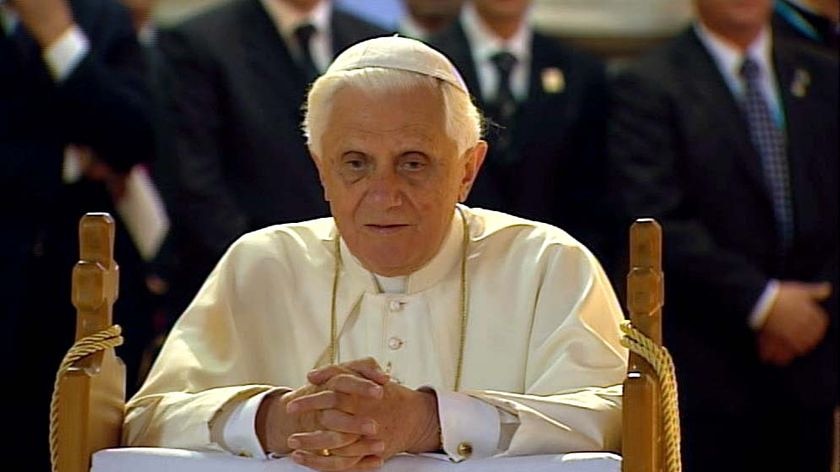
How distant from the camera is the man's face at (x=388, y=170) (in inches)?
146

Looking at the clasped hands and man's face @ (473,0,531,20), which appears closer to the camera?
the clasped hands

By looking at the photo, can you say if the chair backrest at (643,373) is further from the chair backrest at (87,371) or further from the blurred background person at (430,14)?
the blurred background person at (430,14)

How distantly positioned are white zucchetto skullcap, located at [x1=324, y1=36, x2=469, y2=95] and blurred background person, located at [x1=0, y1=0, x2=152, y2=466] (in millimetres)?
2169

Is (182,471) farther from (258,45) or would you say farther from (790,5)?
(790,5)

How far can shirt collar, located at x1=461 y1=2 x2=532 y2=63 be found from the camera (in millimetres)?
6238

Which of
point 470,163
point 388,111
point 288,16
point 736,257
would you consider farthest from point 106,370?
point 736,257

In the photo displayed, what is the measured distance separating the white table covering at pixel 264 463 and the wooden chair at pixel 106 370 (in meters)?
0.06

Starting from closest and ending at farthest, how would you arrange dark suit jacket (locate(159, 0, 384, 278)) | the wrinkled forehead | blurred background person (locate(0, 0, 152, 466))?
the wrinkled forehead
blurred background person (locate(0, 0, 152, 466))
dark suit jacket (locate(159, 0, 384, 278))

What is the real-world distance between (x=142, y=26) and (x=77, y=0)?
3.91ft

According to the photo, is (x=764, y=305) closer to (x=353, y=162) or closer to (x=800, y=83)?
(x=800, y=83)

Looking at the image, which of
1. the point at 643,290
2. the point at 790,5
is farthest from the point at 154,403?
the point at 790,5

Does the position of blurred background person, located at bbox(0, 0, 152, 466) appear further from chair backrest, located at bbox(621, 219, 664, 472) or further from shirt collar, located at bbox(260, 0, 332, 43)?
chair backrest, located at bbox(621, 219, 664, 472)

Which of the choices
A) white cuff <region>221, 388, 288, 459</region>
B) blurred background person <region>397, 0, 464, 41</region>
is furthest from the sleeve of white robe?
blurred background person <region>397, 0, 464, 41</region>

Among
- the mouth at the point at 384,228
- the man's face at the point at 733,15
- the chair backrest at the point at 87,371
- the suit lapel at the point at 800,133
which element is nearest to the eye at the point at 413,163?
the mouth at the point at 384,228
